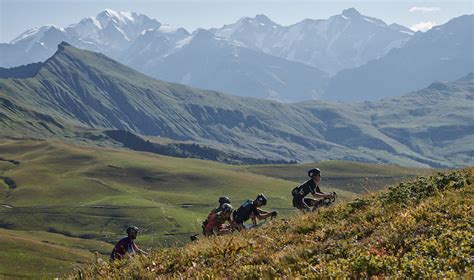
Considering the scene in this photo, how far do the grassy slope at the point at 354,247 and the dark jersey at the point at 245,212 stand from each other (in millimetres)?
5328

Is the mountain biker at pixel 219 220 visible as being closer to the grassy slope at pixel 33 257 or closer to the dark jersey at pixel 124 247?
the dark jersey at pixel 124 247

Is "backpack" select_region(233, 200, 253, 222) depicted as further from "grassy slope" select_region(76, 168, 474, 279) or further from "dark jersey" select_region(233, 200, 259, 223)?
"grassy slope" select_region(76, 168, 474, 279)

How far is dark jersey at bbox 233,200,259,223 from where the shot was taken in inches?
826

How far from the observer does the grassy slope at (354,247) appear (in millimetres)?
9273

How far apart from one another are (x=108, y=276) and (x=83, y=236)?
16597 centimetres

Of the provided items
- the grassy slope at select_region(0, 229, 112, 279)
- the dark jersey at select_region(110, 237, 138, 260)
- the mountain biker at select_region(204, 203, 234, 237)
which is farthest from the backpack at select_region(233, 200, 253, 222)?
the grassy slope at select_region(0, 229, 112, 279)

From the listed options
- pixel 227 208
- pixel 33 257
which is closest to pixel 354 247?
pixel 227 208

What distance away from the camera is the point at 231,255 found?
12.0 m

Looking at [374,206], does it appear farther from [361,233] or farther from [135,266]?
[135,266]

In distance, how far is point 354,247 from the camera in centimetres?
1098

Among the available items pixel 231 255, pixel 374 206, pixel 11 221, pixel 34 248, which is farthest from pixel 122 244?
pixel 11 221

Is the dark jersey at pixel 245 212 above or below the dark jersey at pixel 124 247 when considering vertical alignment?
above

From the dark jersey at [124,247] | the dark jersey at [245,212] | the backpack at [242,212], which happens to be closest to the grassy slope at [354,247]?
the dark jersey at [124,247]

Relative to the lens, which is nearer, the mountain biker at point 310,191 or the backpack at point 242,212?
the backpack at point 242,212
